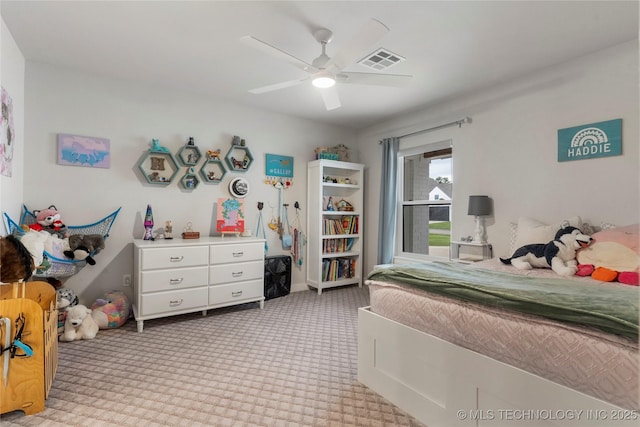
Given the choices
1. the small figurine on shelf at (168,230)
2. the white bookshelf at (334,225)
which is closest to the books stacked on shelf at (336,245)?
the white bookshelf at (334,225)

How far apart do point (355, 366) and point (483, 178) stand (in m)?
2.37

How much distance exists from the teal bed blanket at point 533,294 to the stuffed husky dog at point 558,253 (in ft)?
2.09

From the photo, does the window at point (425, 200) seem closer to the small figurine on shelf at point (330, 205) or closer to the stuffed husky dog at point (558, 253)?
the small figurine on shelf at point (330, 205)

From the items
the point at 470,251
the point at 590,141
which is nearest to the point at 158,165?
the point at 470,251

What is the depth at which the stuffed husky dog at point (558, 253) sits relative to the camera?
7.27 feet

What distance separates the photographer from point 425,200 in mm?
4094

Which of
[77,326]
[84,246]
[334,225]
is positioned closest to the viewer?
[77,326]

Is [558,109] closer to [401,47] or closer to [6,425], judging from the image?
[401,47]

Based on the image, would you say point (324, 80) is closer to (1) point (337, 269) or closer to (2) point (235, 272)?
(2) point (235, 272)

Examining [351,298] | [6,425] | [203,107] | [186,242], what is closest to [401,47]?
[203,107]

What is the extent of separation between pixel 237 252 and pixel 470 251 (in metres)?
2.51

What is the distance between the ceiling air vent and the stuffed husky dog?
1889 millimetres

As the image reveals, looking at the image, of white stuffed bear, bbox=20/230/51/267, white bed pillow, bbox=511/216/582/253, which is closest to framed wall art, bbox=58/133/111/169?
white stuffed bear, bbox=20/230/51/267

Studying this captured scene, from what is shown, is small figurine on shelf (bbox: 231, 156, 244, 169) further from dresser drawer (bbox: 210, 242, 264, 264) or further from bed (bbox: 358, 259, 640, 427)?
bed (bbox: 358, 259, 640, 427)
